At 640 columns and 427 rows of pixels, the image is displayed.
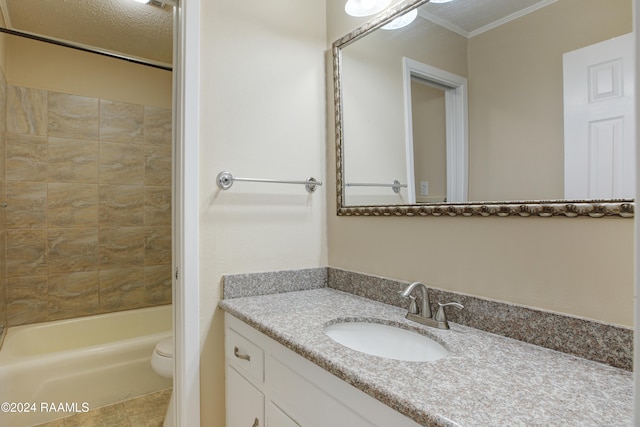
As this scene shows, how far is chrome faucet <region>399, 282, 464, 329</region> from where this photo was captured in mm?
1022

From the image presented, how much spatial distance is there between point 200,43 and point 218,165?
476 millimetres

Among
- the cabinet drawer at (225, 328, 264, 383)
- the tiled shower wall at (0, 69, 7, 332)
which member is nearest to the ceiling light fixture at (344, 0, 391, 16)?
the cabinet drawer at (225, 328, 264, 383)

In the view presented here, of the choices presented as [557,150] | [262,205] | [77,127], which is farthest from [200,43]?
[77,127]

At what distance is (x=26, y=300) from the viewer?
2.30 meters

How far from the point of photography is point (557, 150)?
0.85m

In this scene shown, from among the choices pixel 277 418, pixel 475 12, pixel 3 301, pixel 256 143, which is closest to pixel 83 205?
pixel 3 301

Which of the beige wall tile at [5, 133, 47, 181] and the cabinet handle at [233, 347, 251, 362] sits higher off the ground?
the beige wall tile at [5, 133, 47, 181]

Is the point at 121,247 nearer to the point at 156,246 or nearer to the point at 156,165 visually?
the point at 156,246

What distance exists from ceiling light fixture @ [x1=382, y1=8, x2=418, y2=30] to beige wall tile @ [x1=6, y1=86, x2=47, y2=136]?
241 centimetres

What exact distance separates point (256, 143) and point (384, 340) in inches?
36.1

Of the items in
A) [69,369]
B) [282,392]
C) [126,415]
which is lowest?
[126,415]

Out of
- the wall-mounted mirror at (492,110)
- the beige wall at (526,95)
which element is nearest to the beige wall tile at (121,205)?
the wall-mounted mirror at (492,110)

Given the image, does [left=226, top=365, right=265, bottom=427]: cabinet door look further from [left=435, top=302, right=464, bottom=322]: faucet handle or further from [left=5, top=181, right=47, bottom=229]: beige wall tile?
[left=5, top=181, right=47, bottom=229]: beige wall tile

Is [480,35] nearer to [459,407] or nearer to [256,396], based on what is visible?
[459,407]
